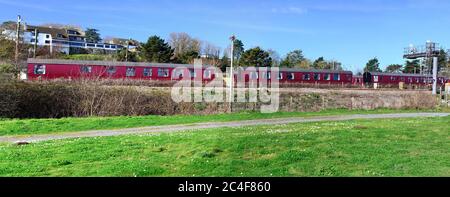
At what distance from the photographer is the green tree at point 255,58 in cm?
3875

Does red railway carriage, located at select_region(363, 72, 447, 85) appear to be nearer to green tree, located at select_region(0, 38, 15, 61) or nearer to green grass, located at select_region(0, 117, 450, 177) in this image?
green tree, located at select_region(0, 38, 15, 61)

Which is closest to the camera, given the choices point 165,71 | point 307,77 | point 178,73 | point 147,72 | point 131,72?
point 178,73

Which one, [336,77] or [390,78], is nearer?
[336,77]

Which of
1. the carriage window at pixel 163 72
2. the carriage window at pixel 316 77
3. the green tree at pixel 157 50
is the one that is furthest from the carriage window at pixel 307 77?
the green tree at pixel 157 50

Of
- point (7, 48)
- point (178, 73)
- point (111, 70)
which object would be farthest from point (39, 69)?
point (7, 48)

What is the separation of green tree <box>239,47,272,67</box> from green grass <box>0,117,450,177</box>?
28.9 meters

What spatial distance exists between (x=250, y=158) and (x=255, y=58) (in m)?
→ 33.1

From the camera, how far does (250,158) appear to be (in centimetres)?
707

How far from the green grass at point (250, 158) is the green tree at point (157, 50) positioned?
9.28m

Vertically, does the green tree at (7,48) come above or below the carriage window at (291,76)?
above

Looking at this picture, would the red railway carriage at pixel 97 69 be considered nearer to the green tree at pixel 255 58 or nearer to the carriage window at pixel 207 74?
the carriage window at pixel 207 74

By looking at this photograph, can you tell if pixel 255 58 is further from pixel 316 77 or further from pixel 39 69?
pixel 39 69

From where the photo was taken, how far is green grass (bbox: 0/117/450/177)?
242 inches
